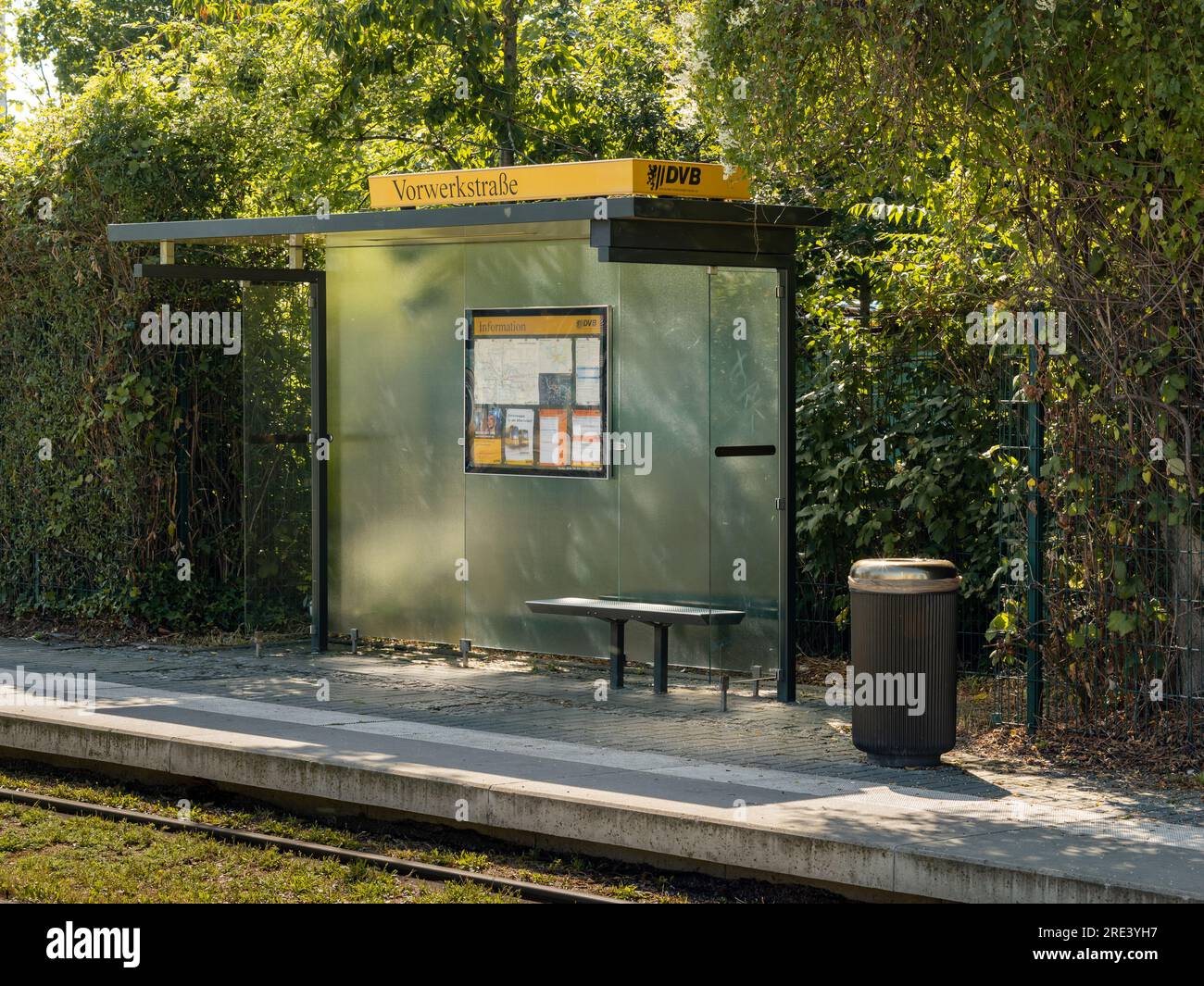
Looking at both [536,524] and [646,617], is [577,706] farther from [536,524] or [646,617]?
[536,524]

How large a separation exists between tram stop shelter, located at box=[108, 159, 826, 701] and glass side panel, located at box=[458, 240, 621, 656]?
2 cm

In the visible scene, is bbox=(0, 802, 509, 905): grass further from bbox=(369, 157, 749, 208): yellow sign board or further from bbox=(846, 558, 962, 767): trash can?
bbox=(369, 157, 749, 208): yellow sign board

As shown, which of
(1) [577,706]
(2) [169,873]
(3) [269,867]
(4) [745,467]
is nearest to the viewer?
(2) [169,873]

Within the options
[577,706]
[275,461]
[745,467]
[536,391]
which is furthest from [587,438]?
[275,461]

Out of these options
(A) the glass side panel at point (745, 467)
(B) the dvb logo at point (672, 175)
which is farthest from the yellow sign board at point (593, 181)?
(A) the glass side panel at point (745, 467)

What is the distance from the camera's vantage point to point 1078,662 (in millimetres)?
9281

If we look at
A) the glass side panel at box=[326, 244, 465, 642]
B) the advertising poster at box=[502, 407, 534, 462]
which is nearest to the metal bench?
the advertising poster at box=[502, 407, 534, 462]

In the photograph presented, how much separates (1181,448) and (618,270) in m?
4.10

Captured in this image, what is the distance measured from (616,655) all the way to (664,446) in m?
1.36

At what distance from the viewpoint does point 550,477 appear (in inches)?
478

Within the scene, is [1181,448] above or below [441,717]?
above

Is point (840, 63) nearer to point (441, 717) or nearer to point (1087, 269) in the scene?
point (1087, 269)
